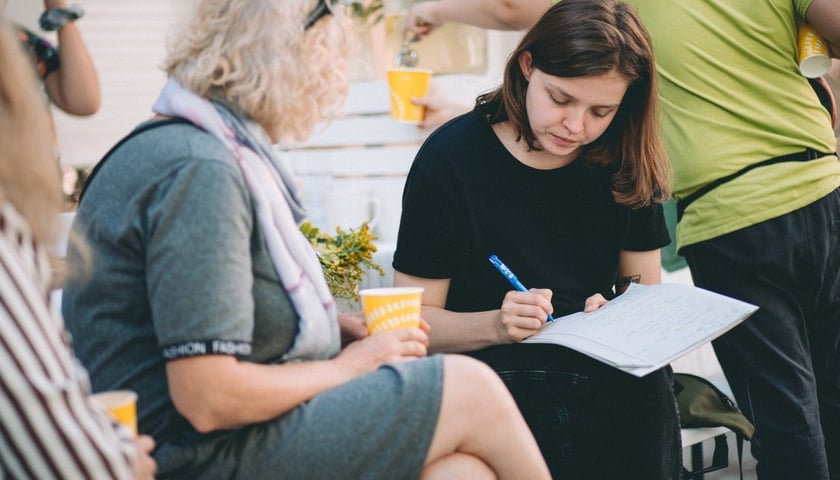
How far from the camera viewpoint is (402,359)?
155 centimetres

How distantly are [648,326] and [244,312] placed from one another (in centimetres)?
94

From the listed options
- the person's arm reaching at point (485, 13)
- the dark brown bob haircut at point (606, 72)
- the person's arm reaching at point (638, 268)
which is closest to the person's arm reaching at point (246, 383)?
the dark brown bob haircut at point (606, 72)

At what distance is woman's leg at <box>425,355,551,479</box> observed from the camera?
4.72 feet

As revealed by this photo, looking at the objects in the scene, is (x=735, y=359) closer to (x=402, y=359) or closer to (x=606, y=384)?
(x=606, y=384)

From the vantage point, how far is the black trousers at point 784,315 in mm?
2189

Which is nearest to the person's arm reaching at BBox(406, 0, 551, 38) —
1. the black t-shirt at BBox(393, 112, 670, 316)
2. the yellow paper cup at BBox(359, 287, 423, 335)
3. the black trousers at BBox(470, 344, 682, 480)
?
the black t-shirt at BBox(393, 112, 670, 316)

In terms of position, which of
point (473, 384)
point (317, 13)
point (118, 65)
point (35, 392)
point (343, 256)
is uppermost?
point (317, 13)

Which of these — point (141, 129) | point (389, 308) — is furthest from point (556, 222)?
point (141, 129)

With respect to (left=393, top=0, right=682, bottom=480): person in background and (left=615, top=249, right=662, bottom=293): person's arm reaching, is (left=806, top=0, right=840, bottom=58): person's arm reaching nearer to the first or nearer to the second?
(left=393, top=0, right=682, bottom=480): person in background

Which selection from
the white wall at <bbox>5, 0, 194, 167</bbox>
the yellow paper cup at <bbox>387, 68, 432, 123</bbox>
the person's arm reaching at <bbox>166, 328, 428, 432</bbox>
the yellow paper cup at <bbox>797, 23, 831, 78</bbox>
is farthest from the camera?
the white wall at <bbox>5, 0, 194, 167</bbox>

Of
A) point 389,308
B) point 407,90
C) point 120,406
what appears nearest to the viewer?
point 120,406

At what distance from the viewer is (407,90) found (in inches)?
128

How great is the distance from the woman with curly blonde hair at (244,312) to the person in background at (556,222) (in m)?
0.54

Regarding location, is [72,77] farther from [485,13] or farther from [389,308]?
[389,308]
